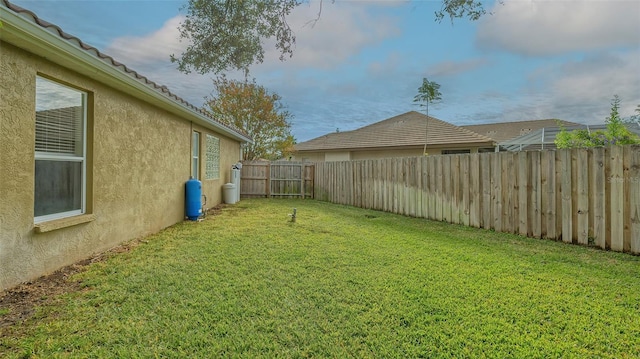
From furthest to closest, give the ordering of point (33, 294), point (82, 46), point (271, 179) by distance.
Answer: point (271, 179) → point (82, 46) → point (33, 294)

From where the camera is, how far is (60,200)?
4012mm

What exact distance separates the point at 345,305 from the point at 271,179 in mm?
12246

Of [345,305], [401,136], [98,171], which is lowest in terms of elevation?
[345,305]

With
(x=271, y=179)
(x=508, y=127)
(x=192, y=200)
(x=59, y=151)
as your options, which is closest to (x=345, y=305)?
(x=59, y=151)

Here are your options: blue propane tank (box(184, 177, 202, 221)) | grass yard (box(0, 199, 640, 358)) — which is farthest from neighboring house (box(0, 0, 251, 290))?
blue propane tank (box(184, 177, 202, 221))

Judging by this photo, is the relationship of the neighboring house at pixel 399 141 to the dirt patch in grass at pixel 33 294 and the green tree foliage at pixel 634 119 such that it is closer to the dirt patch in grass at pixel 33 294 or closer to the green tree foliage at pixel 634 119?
the green tree foliage at pixel 634 119

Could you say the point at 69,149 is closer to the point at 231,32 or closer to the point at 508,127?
the point at 231,32

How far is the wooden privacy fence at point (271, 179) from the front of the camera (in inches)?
579

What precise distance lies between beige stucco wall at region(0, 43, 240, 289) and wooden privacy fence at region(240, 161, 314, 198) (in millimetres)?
6746

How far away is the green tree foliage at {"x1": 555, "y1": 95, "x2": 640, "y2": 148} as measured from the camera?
593 cm

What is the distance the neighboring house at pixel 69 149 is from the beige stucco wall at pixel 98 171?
1cm

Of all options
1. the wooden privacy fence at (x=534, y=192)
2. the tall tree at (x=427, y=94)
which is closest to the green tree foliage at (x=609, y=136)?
the wooden privacy fence at (x=534, y=192)

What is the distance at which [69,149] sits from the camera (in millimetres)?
4117

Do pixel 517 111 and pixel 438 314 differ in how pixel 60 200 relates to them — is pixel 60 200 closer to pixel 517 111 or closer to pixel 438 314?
pixel 438 314
